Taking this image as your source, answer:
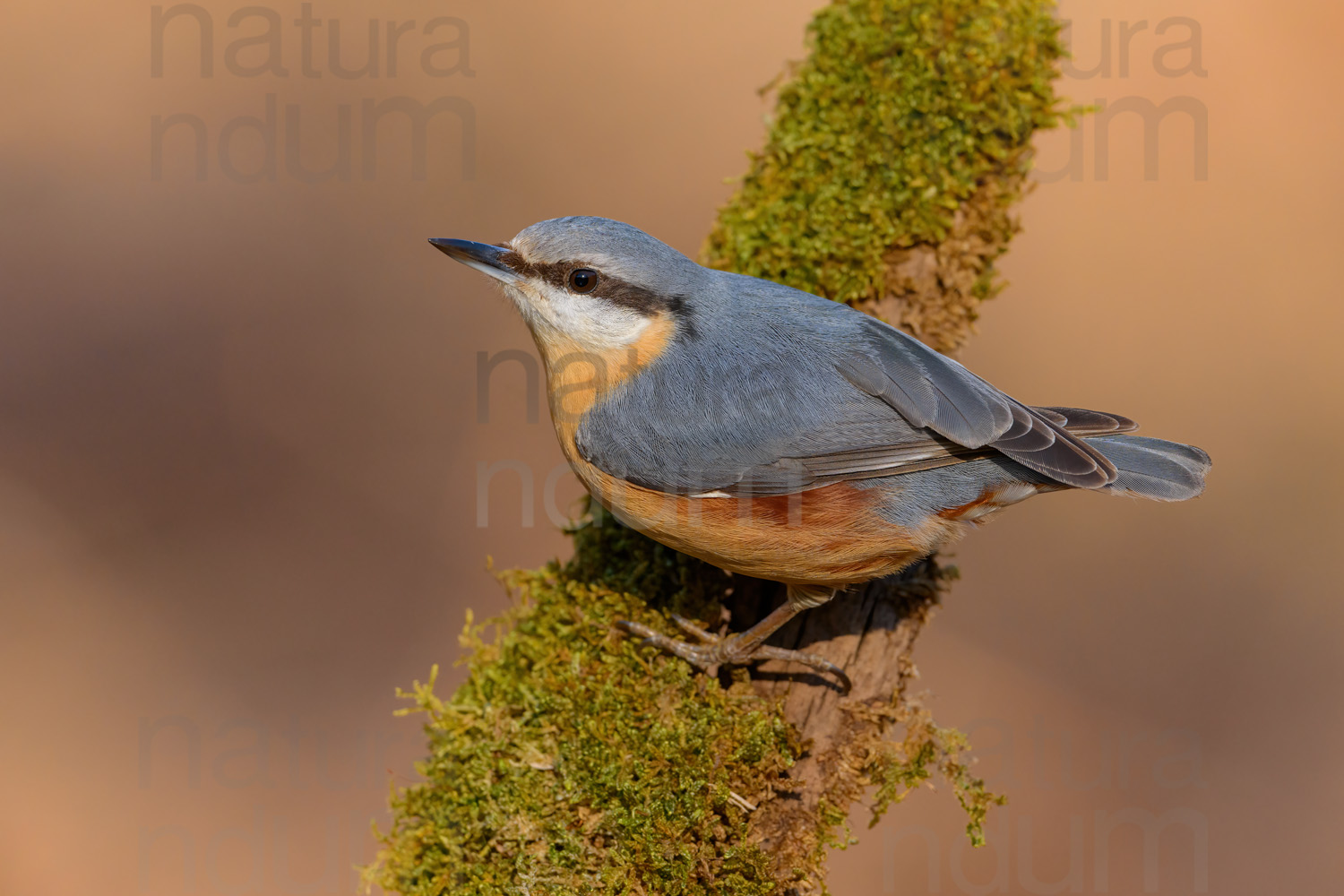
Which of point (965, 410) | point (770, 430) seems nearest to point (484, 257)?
point (770, 430)

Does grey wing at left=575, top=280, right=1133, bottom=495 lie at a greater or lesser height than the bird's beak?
lesser

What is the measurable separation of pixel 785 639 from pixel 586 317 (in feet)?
4.60

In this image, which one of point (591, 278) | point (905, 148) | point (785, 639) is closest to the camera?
point (591, 278)

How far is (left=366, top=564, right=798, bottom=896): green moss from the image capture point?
9.28 feet

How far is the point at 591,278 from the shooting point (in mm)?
3268

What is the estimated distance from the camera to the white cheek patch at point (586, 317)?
Result: 3.28m

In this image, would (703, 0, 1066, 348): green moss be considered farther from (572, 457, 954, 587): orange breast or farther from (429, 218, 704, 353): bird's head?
(572, 457, 954, 587): orange breast

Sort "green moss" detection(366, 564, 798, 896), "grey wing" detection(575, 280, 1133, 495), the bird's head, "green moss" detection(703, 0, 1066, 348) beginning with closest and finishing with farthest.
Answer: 1. "green moss" detection(366, 564, 798, 896)
2. "grey wing" detection(575, 280, 1133, 495)
3. the bird's head
4. "green moss" detection(703, 0, 1066, 348)

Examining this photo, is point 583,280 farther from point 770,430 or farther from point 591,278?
point 770,430

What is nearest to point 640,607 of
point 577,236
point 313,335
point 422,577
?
point 577,236

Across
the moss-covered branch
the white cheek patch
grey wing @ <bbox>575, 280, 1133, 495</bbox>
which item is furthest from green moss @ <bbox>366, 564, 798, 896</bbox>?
the white cheek patch

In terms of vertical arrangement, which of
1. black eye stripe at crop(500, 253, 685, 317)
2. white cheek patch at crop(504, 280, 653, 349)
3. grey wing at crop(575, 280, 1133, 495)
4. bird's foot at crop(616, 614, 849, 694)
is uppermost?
black eye stripe at crop(500, 253, 685, 317)

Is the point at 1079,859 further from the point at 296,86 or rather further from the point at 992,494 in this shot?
the point at 296,86

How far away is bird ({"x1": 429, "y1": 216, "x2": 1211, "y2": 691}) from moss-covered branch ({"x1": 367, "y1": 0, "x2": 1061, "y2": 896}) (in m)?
0.22
